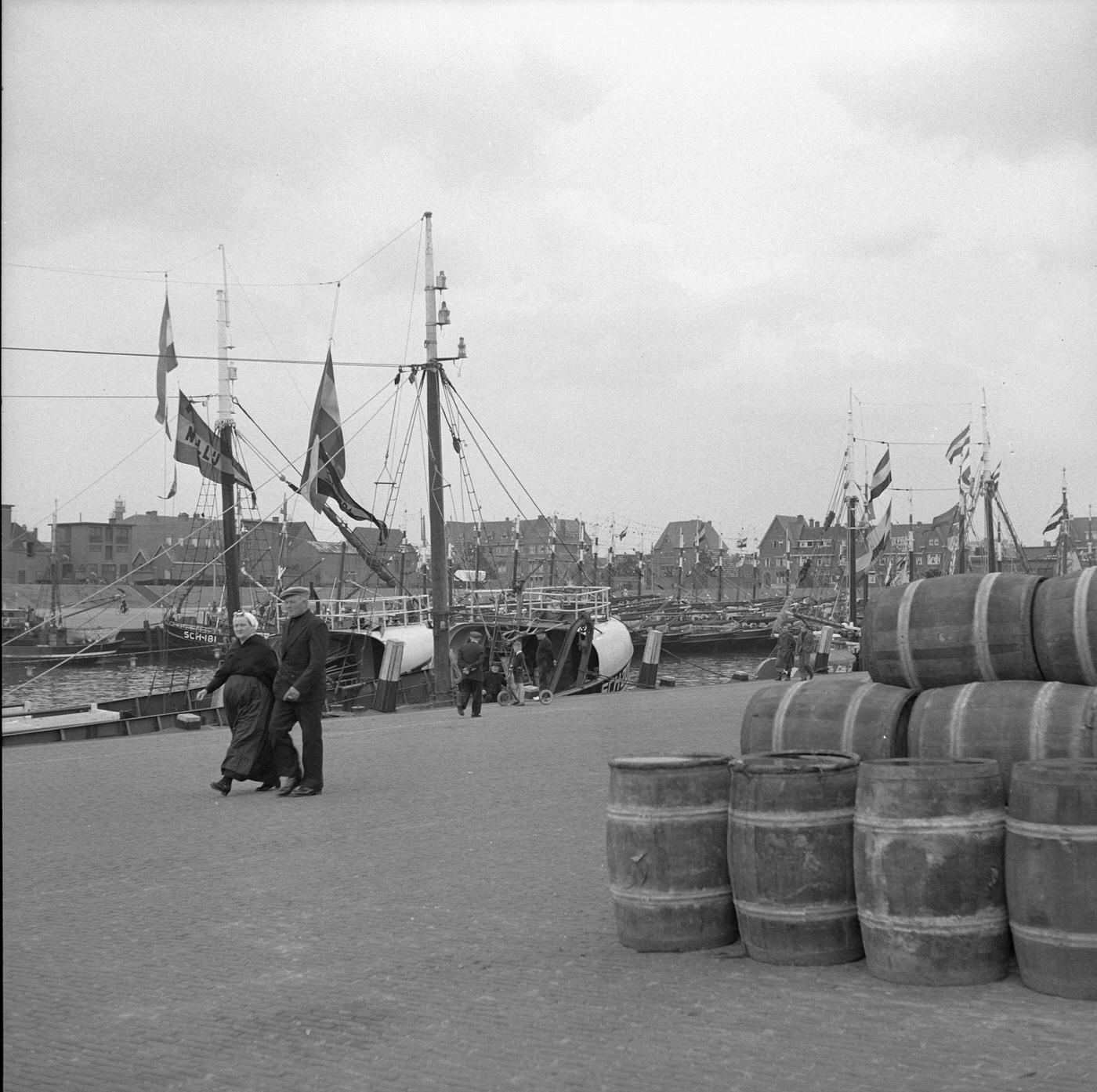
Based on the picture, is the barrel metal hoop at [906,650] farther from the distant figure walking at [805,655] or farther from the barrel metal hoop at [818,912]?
the distant figure walking at [805,655]

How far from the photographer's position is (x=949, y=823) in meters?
5.64

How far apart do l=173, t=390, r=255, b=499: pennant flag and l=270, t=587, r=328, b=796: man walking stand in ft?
74.6

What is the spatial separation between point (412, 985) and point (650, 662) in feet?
90.3

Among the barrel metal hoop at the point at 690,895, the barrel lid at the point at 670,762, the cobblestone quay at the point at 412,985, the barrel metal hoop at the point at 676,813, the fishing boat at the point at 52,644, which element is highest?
the barrel lid at the point at 670,762

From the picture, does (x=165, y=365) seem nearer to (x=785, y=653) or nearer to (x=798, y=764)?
(x=785, y=653)

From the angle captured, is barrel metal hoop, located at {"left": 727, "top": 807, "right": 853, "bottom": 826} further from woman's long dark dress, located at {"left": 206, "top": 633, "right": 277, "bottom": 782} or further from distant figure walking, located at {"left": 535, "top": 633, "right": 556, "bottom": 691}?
distant figure walking, located at {"left": 535, "top": 633, "right": 556, "bottom": 691}

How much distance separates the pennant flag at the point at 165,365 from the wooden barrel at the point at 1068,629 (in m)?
27.0

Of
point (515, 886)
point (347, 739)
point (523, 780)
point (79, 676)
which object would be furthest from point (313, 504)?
point (79, 676)

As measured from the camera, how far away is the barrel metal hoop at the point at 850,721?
26.4 ft

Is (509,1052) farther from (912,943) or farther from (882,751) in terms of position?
(882,751)

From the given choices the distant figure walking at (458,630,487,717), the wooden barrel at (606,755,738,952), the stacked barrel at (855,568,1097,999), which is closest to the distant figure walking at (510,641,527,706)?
the distant figure walking at (458,630,487,717)

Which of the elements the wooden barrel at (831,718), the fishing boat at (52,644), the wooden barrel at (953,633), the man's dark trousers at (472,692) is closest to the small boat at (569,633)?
the man's dark trousers at (472,692)

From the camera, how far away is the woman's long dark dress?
489 inches

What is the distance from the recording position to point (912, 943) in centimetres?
564
